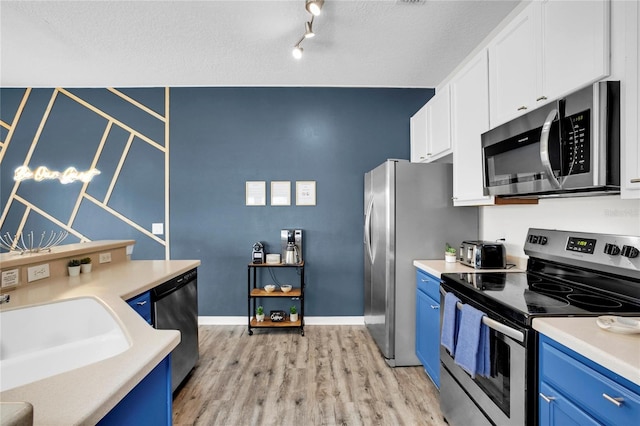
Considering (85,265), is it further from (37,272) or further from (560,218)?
(560,218)

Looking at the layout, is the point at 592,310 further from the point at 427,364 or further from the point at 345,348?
the point at 345,348

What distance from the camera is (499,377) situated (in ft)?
4.43

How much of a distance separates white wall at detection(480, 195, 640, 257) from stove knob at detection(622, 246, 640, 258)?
12cm

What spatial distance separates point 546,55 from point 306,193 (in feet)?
8.27

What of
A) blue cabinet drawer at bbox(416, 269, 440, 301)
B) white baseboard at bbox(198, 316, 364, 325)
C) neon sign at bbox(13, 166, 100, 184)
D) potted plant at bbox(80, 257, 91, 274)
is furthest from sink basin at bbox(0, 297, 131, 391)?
white baseboard at bbox(198, 316, 364, 325)

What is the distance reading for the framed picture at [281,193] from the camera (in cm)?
360

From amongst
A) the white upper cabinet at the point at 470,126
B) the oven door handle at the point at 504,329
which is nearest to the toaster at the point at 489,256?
the white upper cabinet at the point at 470,126

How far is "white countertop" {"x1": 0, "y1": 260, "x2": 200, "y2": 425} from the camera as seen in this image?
0.64m

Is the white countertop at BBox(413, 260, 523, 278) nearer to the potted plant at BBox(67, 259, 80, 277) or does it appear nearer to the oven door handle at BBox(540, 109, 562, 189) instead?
the oven door handle at BBox(540, 109, 562, 189)

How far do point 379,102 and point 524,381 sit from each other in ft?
10.3

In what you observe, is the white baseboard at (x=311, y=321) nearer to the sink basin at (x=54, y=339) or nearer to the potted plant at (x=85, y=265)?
the potted plant at (x=85, y=265)

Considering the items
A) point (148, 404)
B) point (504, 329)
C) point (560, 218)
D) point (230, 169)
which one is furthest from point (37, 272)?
point (560, 218)

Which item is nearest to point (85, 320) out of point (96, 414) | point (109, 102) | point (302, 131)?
point (96, 414)

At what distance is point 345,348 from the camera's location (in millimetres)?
2949
